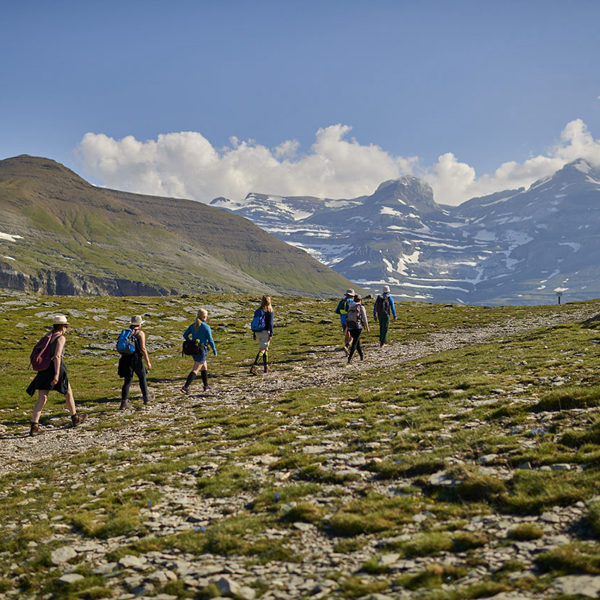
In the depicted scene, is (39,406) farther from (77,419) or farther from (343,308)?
(343,308)

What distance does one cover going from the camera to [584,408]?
38.8 ft

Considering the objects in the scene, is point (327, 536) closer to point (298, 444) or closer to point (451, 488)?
point (451, 488)

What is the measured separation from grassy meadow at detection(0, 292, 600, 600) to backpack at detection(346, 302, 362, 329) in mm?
6512

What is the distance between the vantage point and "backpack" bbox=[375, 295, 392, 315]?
33.5 m

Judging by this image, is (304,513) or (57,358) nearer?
(304,513)

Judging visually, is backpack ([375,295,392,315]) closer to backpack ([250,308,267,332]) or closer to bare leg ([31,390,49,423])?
backpack ([250,308,267,332])

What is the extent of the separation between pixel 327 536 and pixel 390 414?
750 cm

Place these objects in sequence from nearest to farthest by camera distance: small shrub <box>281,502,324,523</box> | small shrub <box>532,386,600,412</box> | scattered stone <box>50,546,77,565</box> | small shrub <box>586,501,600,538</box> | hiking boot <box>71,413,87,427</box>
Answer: small shrub <box>586,501,600,538</box> < scattered stone <box>50,546,77,565</box> < small shrub <box>281,502,324,523</box> < small shrub <box>532,386,600,412</box> < hiking boot <box>71,413,87,427</box>

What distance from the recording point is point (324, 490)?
9.55m

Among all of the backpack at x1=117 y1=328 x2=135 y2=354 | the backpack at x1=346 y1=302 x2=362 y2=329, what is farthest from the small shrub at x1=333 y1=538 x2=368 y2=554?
the backpack at x1=346 y1=302 x2=362 y2=329

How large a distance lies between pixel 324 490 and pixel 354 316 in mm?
19237

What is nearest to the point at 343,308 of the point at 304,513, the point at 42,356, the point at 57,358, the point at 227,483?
the point at 57,358

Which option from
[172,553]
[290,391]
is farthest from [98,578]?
[290,391]

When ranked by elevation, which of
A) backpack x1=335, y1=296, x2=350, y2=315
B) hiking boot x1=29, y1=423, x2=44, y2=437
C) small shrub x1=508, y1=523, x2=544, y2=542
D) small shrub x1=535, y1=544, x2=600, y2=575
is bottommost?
hiking boot x1=29, y1=423, x2=44, y2=437
